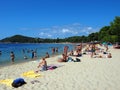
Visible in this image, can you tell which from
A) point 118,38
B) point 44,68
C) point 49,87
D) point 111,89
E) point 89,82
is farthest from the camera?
point 118,38

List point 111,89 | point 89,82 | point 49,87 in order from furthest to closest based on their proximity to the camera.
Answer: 1. point 89,82
2. point 49,87
3. point 111,89

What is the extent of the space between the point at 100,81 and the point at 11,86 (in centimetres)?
448

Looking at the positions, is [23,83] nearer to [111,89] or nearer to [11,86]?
[11,86]

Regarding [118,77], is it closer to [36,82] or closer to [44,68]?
[36,82]

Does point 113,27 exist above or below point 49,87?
above

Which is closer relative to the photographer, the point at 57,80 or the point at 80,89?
the point at 80,89

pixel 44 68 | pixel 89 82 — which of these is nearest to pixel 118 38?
pixel 44 68

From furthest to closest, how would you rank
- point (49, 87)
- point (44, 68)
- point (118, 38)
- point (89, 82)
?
1. point (118, 38)
2. point (44, 68)
3. point (89, 82)
4. point (49, 87)

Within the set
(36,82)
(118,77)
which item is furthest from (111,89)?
(36,82)

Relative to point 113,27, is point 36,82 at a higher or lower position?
lower

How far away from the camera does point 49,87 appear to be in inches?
439

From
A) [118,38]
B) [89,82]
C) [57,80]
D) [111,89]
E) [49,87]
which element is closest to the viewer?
[111,89]

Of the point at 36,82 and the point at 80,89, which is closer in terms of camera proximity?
the point at 80,89

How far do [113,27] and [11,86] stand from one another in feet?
186
